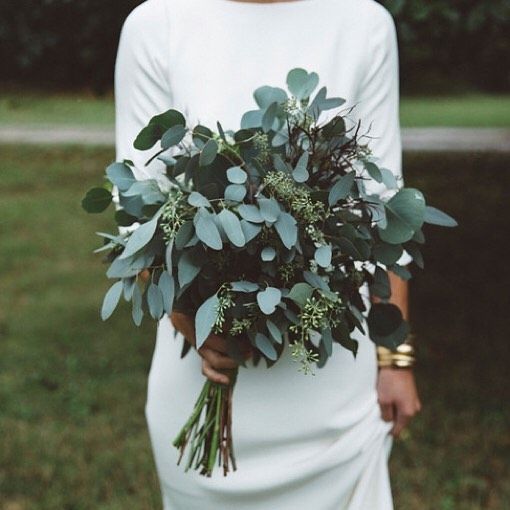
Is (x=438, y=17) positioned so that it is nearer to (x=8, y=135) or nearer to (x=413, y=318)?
(x=413, y=318)

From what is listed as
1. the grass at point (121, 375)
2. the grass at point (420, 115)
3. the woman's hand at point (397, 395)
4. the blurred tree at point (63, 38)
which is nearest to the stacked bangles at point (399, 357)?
the woman's hand at point (397, 395)

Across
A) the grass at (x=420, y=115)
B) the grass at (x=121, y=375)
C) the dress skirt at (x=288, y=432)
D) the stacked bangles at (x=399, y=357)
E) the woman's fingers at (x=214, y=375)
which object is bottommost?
the grass at (x=420, y=115)

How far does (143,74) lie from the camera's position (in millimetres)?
2500

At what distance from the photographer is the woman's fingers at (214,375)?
7.72 feet

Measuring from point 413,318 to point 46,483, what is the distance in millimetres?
3288

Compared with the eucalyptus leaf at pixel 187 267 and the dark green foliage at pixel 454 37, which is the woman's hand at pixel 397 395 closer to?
the eucalyptus leaf at pixel 187 267

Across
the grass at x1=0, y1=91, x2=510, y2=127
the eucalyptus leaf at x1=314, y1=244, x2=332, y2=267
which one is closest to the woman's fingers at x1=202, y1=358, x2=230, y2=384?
the eucalyptus leaf at x1=314, y1=244, x2=332, y2=267

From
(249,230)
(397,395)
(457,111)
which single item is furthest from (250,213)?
(457,111)

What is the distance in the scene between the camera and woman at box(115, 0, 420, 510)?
2.49 meters

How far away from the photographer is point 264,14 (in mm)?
2533

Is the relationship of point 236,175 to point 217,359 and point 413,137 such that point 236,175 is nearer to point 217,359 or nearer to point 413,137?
point 217,359

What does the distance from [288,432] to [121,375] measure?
3.83 meters

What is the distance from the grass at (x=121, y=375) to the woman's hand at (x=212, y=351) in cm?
238

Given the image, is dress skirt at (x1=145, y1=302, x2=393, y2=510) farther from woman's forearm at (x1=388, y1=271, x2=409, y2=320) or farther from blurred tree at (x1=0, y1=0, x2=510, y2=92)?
blurred tree at (x1=0, y1=0, x2=510, y2=92)
